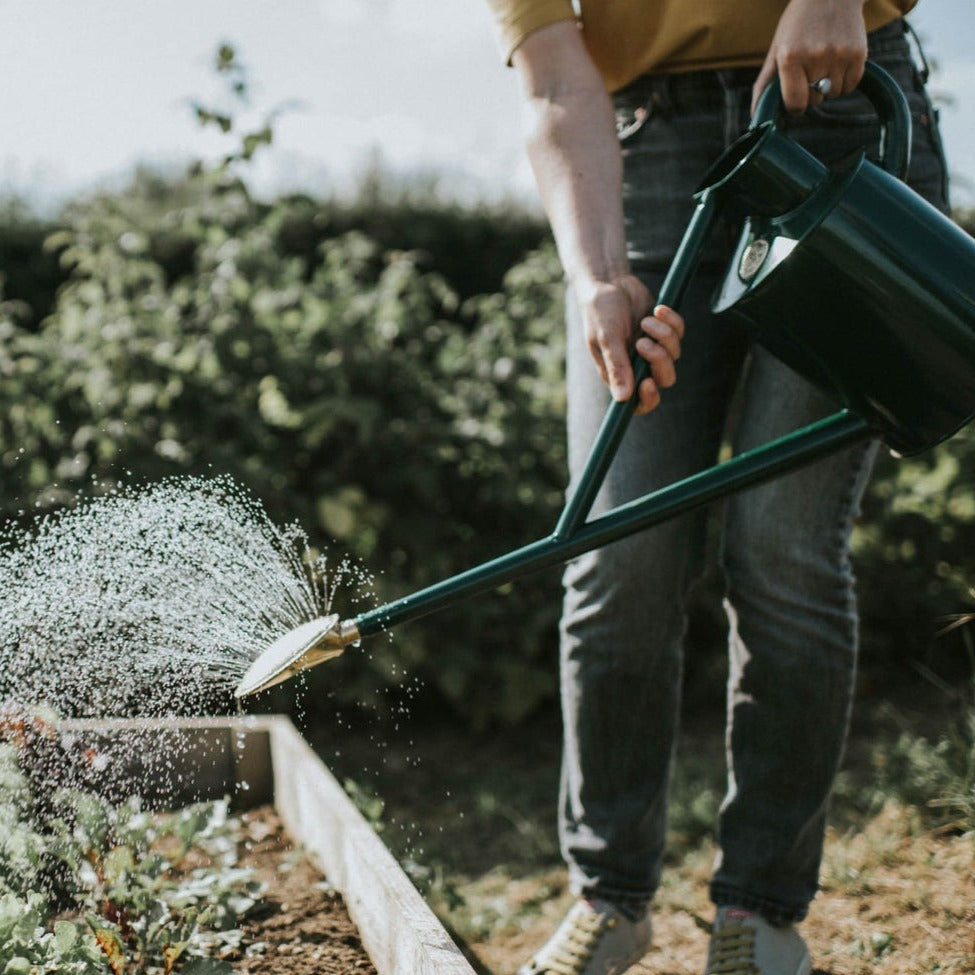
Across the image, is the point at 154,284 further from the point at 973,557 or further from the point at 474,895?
the point at 973,557

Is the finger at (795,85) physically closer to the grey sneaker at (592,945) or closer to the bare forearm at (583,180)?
the bare forearm at (583,180)

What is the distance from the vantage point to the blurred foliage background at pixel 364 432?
2.75 meters

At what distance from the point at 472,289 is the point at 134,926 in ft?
19.2

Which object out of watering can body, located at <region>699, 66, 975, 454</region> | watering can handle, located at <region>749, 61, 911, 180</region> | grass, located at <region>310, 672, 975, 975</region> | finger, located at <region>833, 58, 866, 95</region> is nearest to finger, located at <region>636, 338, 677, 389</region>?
watering can body, located at <region>699, 66, 975, 454</region>

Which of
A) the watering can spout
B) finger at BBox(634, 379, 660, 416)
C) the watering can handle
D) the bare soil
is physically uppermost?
the watering can handle

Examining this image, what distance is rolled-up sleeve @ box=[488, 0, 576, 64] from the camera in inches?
59.1

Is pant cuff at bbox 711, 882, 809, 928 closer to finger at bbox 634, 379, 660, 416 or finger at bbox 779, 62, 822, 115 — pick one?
finger at bbox 634, 379, 660, 416

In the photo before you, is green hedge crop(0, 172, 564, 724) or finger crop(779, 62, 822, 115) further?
green hedge crop(0, 172, 564, 724)

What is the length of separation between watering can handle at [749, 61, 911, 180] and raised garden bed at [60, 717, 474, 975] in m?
1.06

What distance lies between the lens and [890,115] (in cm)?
140

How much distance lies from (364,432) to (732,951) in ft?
5.48

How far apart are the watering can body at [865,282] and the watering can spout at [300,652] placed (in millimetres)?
639

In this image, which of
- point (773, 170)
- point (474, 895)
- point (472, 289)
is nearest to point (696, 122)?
point (773, 170)

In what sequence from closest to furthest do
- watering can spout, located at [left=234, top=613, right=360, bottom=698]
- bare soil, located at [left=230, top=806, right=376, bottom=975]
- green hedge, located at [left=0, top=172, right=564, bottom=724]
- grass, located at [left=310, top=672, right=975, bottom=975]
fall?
watering can spout, located at [left=234, top=613, right=360, bottom=698] < bare soil, located at [left=230, top=806, right=376, bottom=975] < grass, located at [left=310, top=672, right=975, bottom=975] < green hedge, located at [left=0, top=172, right=564, bottom=724]
